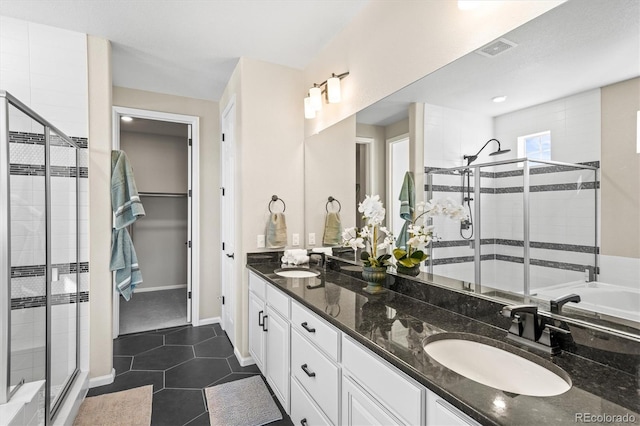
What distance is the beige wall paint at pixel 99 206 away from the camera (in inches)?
101

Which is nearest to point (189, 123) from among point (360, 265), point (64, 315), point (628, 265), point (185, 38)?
point (185, 38)

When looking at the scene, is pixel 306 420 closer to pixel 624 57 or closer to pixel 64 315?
pixel 64 315

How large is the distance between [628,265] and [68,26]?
11.8 ft

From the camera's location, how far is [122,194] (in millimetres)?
2688

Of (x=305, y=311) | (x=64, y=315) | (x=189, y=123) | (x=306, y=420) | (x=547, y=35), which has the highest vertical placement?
(x=189, y=123)

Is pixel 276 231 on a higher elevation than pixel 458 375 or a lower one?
higher

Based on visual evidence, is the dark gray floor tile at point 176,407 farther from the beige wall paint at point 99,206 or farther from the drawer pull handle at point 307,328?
the drawer pull handle at point 307,328

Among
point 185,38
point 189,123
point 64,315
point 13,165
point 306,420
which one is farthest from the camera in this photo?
point 189,123

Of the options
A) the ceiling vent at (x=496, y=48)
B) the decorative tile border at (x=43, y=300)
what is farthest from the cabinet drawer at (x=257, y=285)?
the ceiling vent at (x=496, y=48)

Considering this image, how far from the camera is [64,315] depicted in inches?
90.3

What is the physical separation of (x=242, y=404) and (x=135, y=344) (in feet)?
5.78

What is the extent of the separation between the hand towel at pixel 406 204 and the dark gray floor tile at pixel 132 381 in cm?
225

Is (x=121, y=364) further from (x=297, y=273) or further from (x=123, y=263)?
(x=297, y=273)

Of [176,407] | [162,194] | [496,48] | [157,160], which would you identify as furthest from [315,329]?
[157,160]
